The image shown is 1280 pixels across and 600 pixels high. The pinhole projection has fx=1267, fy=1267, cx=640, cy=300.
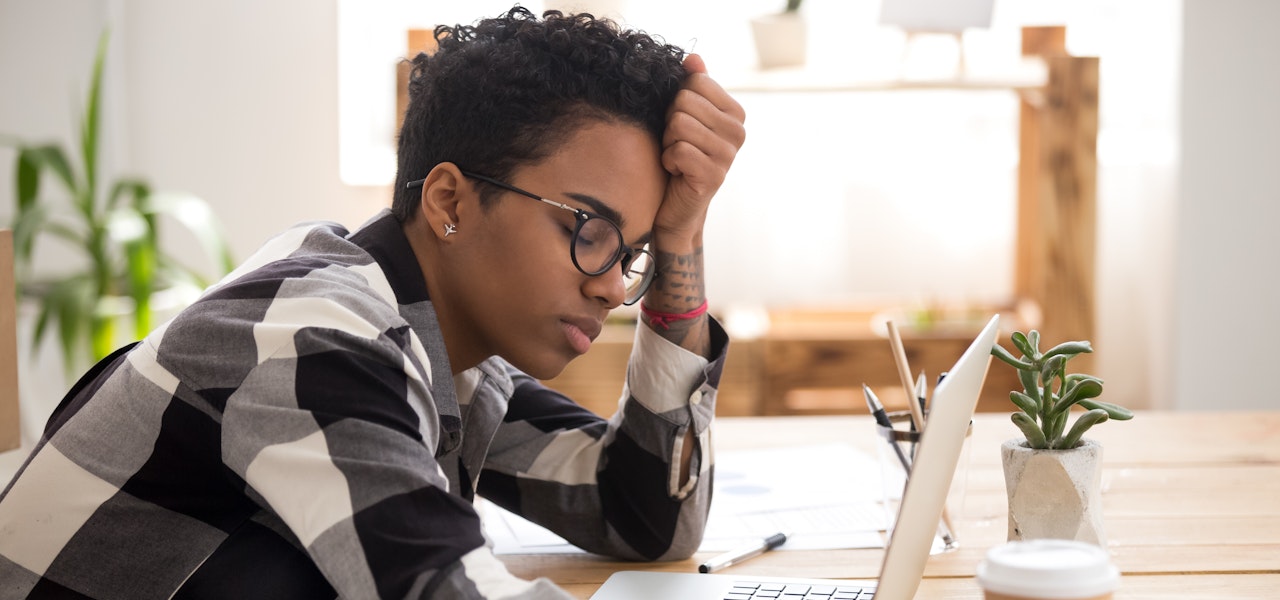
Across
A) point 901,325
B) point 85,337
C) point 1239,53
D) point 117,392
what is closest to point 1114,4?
point 1239,53

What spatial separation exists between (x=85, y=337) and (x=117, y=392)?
6.99 feet

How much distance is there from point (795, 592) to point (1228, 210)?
8.46 ft

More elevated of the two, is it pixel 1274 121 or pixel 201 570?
pixel 1274 121

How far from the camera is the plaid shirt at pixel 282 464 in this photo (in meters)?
0.79

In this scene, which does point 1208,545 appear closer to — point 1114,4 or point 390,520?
point 390,520

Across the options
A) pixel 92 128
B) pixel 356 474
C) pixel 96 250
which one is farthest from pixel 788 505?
Answer: pixel 92 128

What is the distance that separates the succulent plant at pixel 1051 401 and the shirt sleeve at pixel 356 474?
17.4 inches

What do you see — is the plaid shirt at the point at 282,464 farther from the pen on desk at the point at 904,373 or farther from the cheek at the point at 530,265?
the pen on desk at the point at 904,373

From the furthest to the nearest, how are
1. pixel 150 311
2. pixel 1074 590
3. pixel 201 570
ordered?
pixel 150 311 → pixel 201 570 → pixel 1074 590

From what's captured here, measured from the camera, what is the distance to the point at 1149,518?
1254 mm

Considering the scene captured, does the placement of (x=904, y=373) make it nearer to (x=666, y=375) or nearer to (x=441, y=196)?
(x=666, y=375)

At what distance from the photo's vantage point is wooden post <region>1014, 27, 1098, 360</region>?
2.84 m

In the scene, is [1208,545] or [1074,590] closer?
[1074,590]

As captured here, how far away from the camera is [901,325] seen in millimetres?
3094
